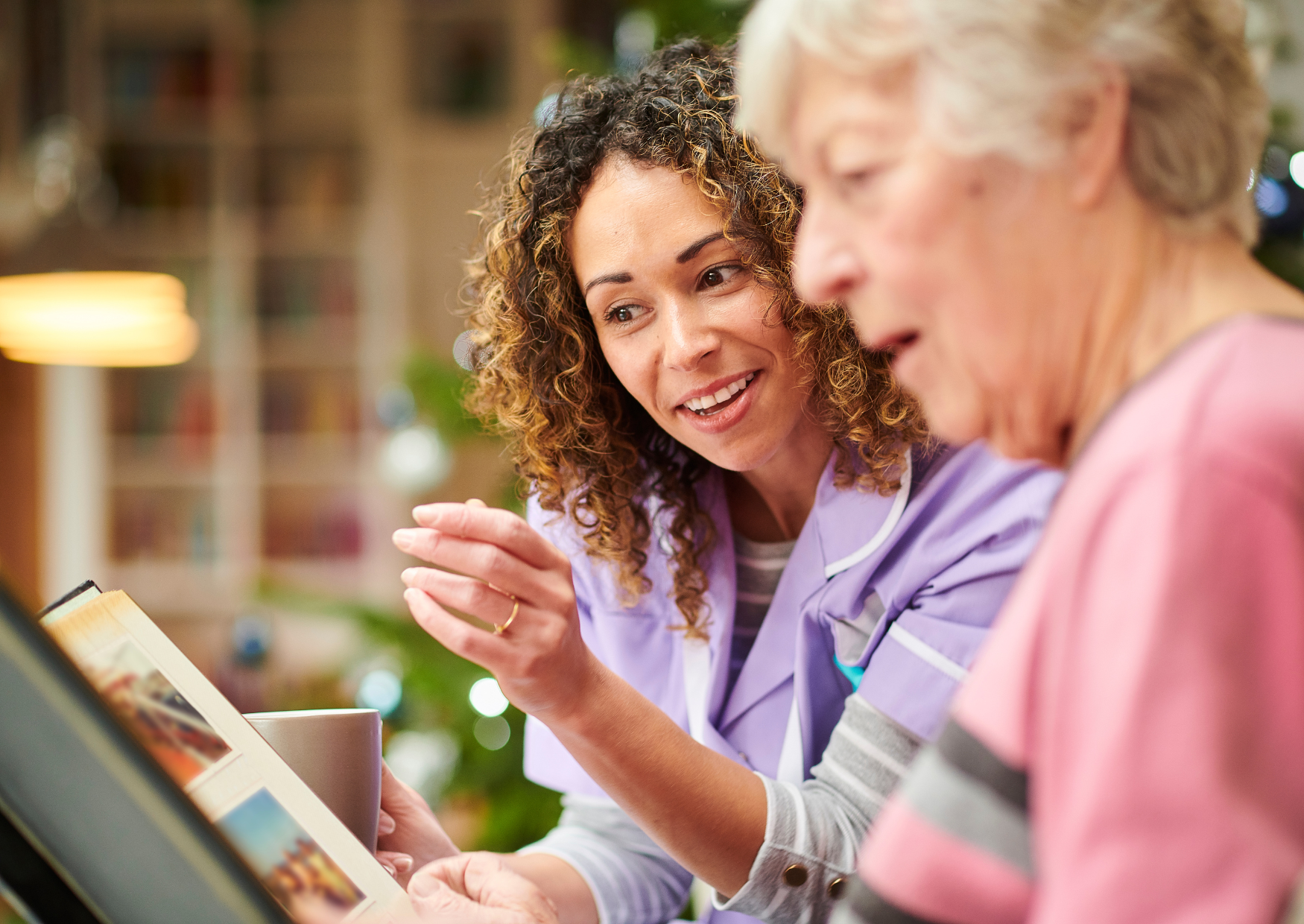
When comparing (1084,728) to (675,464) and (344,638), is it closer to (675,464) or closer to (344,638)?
(675,464)

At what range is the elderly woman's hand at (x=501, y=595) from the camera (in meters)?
0.70

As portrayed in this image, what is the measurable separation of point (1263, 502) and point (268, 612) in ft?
13.1

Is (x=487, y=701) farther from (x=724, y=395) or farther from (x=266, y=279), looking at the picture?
(x=266, y=279)

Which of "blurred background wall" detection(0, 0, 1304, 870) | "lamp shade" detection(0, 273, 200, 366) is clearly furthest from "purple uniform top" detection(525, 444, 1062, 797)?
"blurred background wall" detection(0, 0, 1304, 870)

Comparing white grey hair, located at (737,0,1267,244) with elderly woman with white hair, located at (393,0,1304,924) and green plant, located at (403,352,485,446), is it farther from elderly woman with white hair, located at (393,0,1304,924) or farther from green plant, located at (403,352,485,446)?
green plant, located at (403,352,485,446)

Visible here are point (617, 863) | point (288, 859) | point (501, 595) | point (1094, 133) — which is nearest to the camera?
point (1094, 133)

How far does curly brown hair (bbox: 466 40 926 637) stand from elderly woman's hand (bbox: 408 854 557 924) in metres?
0.33

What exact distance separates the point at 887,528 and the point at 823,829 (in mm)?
271

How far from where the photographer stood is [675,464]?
1229 mm

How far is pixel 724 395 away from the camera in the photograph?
1040mm

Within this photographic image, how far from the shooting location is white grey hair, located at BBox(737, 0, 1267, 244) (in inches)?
17.9

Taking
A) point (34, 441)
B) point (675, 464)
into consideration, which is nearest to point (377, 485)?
point (34, 441)

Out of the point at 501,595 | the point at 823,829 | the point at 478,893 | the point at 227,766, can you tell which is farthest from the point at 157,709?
the point at 823,829

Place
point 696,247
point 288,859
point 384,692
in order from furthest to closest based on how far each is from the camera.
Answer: point 384,692 → point 696,247 → point 288,859
